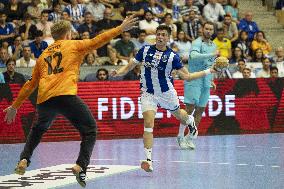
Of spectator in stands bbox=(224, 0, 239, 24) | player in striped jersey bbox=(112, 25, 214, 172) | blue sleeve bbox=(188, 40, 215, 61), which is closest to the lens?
player in striped jersey bbox=(112, 25, 214, 172)

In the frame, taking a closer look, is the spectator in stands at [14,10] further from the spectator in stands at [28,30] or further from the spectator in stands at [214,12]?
the spectator in stands at [214,12]

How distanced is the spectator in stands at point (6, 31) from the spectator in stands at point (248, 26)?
6.91 m

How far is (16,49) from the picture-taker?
19.3 metres

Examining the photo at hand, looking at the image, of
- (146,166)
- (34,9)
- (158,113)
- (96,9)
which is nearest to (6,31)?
(34,9)

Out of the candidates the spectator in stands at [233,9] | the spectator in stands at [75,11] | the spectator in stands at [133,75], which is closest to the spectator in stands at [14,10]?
the spectator in stands at [75,11]

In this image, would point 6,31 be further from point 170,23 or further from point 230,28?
point 230,28

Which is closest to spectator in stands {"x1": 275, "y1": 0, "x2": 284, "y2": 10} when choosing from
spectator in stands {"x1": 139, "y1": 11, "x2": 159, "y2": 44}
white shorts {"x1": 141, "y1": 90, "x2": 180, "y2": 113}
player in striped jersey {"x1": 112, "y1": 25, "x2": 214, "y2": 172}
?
spectator in stands {"x1": 139, "y1": 11, "x2": 159, "y2": 44}

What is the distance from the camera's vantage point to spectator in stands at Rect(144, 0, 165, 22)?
2233 cm

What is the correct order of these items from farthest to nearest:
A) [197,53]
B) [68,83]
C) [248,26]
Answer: [248,26], [197,53], [68,83]

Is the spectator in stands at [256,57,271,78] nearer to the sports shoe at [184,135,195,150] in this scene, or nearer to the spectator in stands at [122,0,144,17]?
the spectator in stands at [122,0,144,17]

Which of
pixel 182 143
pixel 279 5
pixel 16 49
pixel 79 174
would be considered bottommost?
pixel 182 143

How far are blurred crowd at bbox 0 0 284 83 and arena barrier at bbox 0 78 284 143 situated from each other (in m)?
0.92

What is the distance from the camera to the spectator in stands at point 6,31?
19.7 m

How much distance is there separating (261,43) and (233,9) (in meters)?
1.81
